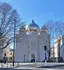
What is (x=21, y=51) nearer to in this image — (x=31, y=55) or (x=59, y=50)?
(x=31, y=55)

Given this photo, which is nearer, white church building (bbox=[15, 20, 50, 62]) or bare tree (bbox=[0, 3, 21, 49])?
bare tree (bbox=[0, 3, 21, 49])

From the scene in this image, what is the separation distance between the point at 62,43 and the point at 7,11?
54480 millimetres

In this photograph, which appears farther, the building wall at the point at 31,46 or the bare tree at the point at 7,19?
the building wall at the point at 31,46

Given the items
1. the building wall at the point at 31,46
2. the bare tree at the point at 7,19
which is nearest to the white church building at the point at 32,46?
the building wall at the point at 31,46

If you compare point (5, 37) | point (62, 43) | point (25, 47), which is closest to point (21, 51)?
point (25, 47)

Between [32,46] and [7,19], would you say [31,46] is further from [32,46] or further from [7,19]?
[7,19]

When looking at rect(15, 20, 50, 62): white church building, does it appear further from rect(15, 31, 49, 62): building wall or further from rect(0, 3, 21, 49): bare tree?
rect(0, 3, 21, 49): bare tree

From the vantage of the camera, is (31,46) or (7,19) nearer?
(7,19)

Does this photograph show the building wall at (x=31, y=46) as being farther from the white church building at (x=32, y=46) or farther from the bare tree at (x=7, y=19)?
the bare tree at (x=7, y=19)

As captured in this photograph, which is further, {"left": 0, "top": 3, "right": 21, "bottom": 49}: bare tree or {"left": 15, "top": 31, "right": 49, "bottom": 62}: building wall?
{"left": 15, "top": 31, "right": 49, "bottom": 62}: building wall

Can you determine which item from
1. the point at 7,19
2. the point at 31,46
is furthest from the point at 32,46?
the point at 7,19

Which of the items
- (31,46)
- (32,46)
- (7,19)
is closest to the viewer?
(7,19)

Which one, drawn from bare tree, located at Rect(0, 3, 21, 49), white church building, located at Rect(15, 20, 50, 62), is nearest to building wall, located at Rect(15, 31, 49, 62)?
white church building, located at Rect(15, 20, 50, 62)

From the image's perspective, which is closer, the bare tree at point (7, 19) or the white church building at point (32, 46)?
the bare tree at point (7, 19)
